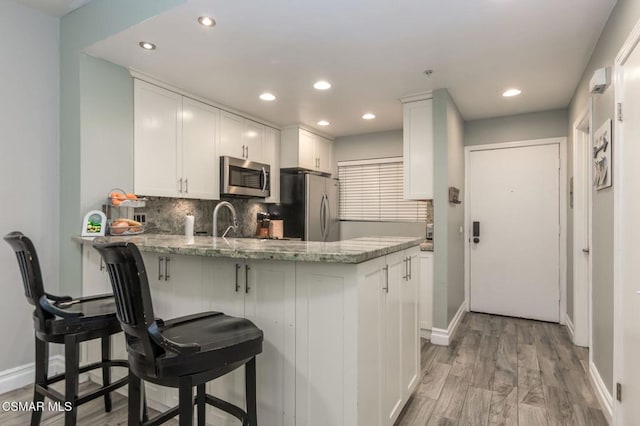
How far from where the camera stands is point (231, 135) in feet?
13.0

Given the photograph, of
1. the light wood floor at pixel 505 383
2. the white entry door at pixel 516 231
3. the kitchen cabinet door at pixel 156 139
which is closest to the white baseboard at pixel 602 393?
the light wood floor at pixel 505 383

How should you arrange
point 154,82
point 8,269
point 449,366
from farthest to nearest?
1. point 154,82
2. point 449,366
3. point 8,269

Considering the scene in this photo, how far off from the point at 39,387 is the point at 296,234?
3.14 m

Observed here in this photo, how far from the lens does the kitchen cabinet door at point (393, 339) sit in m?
1.82

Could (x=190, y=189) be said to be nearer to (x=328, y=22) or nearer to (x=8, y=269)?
(x=8, y=269)

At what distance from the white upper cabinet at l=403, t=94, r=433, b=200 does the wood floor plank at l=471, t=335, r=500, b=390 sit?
4.90 ft

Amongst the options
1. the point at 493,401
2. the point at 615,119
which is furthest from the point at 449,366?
the point at 615,119

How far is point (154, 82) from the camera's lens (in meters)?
3.07

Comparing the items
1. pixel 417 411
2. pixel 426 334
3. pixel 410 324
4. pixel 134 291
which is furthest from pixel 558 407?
pixel 134 291

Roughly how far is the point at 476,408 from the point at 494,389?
331mm

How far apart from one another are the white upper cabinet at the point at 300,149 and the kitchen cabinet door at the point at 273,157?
8 centimetres

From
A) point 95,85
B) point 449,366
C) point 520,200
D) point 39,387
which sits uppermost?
point 95,85

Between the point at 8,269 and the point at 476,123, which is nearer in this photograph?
the point at 8,269

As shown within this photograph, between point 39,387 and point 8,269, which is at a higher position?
point 8,269
